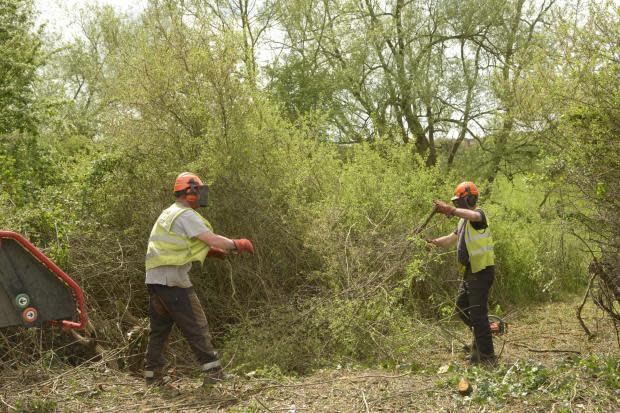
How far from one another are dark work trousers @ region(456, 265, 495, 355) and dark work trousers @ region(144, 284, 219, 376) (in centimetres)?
275

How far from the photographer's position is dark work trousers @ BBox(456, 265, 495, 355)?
21.8ft

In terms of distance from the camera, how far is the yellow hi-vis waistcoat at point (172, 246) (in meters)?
5.61

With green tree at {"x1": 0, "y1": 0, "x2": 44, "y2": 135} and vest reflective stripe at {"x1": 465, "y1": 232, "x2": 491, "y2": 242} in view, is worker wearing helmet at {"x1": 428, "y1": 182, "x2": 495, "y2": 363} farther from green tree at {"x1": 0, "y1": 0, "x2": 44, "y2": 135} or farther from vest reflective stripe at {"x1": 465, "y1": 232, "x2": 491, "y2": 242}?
green tree at {"x1": 0, "y1": 0, "x2": 44, "y2": 135}

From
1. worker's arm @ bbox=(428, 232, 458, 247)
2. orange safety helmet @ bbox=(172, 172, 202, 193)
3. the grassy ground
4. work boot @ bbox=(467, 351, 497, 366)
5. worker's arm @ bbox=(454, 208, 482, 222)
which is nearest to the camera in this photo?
the grassy ground

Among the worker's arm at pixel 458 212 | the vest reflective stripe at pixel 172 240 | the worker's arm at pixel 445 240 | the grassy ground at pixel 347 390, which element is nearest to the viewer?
the grassy ground at pixel 347 390

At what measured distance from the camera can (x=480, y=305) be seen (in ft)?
22.0

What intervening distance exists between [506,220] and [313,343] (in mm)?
7182

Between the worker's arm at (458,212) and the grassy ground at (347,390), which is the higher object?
the worker's arm at (458,212)

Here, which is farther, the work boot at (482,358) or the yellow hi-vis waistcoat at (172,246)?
the work boot at (482,358)

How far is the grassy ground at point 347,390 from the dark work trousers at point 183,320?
9.8 inches

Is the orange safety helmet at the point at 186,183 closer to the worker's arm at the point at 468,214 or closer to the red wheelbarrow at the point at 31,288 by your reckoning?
the red wheelbarrow at the point at 31,288

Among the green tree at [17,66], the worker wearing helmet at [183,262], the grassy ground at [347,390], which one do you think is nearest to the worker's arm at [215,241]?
the worker wearing helmet at [183,262]

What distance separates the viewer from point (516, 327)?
9.79 meters

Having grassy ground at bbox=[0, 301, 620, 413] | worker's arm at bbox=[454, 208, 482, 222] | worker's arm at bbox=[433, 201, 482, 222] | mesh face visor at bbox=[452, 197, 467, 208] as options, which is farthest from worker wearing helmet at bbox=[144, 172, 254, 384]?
mesh face visor at bbox=[452, 197, 467, 208]
